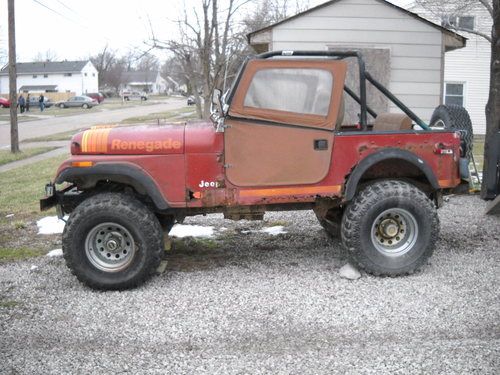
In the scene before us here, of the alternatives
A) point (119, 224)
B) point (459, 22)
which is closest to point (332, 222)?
point (119, 224)

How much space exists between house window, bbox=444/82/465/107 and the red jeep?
57.6 ft

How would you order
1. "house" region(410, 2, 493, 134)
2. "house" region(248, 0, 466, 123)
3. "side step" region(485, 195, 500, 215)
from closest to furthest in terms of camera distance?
"side step" region(485, 195, 500, 215) < "house" region(248, 0, 466, 123) < "house" region(410, 2, 493, 134)

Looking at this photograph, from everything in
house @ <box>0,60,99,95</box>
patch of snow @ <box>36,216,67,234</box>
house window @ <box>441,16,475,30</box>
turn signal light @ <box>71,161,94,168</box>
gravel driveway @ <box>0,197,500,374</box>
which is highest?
house @ <box>0,60,99,95</box>

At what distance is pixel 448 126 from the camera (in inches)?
255

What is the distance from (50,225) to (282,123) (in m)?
4.10

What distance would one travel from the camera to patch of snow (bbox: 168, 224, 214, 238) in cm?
723

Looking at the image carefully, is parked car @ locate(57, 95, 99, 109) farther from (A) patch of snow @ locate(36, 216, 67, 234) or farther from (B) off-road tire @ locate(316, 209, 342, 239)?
(B) off-road tire @ locate(316, 209, 342, 239)

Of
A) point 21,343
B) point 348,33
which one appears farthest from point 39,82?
point 21,343

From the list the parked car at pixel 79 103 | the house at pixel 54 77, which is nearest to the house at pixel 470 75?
the parked car at pixel 79 103

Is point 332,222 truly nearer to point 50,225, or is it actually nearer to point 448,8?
point 50,225

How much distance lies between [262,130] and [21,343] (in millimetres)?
2571

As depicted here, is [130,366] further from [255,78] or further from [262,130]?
[255,78]

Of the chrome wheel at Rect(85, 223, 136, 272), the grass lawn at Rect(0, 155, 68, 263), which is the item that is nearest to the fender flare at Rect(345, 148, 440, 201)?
the chrome wheel at Rect(85, 223, 136, 272)

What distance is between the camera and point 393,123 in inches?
231
